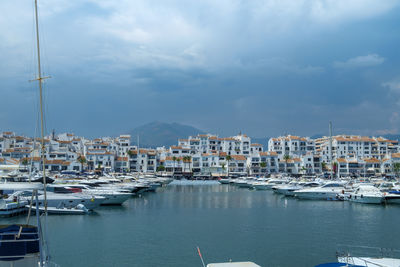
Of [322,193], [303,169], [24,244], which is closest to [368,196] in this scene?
[322,193]

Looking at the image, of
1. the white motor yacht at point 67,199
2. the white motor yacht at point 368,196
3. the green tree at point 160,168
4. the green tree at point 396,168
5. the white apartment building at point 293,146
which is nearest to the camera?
the white motor yacht at point 67,199

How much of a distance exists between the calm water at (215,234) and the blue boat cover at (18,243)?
8.06 m

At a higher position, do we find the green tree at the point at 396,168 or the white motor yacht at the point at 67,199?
the white motor yacht at the point at 67,199

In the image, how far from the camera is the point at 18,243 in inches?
543

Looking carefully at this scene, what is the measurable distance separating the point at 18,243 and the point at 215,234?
18852mm

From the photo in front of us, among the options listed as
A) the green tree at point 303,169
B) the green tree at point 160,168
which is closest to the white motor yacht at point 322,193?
the green tree at point 303,169

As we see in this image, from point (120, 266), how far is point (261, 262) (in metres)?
8.01

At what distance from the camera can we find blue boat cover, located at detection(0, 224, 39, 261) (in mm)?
13579

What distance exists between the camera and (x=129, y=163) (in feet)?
424

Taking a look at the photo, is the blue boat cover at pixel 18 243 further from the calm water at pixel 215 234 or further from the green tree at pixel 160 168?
the green tree at pixel 160 168

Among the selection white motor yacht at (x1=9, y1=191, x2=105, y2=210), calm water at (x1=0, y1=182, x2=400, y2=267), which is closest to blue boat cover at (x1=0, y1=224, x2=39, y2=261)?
calm water at (x1=0, y1=182, x2=400, y2=267)

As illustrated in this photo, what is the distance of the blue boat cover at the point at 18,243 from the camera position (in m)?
13.6

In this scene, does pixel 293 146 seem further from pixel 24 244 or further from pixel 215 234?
pixel 24 244

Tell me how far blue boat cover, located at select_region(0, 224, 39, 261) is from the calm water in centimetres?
806
